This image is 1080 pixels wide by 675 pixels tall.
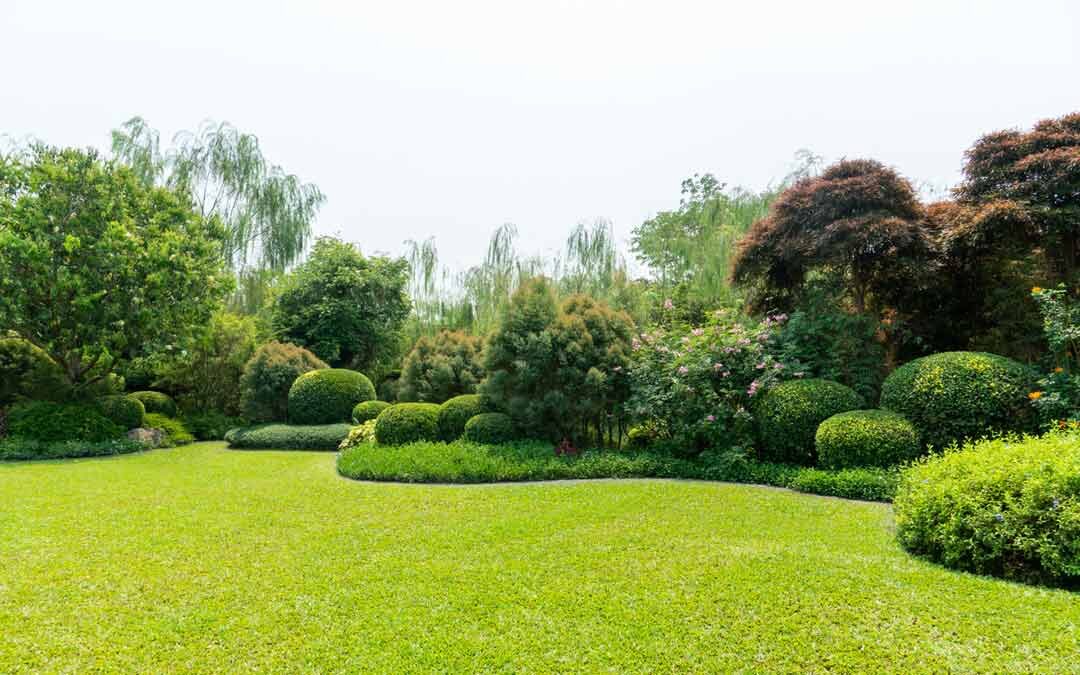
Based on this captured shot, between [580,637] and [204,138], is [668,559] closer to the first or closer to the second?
[580,637]

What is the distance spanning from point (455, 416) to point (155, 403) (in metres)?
9.52

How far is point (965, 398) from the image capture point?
22.0 feet

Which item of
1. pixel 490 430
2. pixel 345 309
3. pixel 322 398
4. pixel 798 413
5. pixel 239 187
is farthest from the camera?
pixel 239 187

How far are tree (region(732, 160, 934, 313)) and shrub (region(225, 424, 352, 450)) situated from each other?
891cm

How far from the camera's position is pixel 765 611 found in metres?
3.37

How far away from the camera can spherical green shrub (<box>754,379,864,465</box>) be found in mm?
7598

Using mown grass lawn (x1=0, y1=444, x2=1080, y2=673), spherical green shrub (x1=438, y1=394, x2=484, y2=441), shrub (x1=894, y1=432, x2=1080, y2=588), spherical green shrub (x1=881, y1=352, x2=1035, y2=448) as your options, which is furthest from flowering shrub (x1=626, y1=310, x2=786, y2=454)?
shrub (x1=894, y1=432, x2=1080, y2=588)

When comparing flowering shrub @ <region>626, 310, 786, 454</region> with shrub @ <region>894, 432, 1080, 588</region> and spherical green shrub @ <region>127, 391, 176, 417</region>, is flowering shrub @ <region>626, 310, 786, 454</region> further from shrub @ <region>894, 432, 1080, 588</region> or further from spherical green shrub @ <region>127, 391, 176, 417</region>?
spherical green shrub @ <region>127, 391, 176, 417</region>

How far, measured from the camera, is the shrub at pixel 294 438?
12508 millimetres

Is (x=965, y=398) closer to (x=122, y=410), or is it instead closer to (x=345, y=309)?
(x=345, y=309)

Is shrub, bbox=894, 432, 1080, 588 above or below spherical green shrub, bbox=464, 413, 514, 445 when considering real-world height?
below

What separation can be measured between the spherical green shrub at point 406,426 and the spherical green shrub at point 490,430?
973mm

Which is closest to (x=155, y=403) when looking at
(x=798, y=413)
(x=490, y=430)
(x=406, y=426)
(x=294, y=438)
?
(x=294, y=438)

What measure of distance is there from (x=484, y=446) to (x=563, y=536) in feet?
14.2
